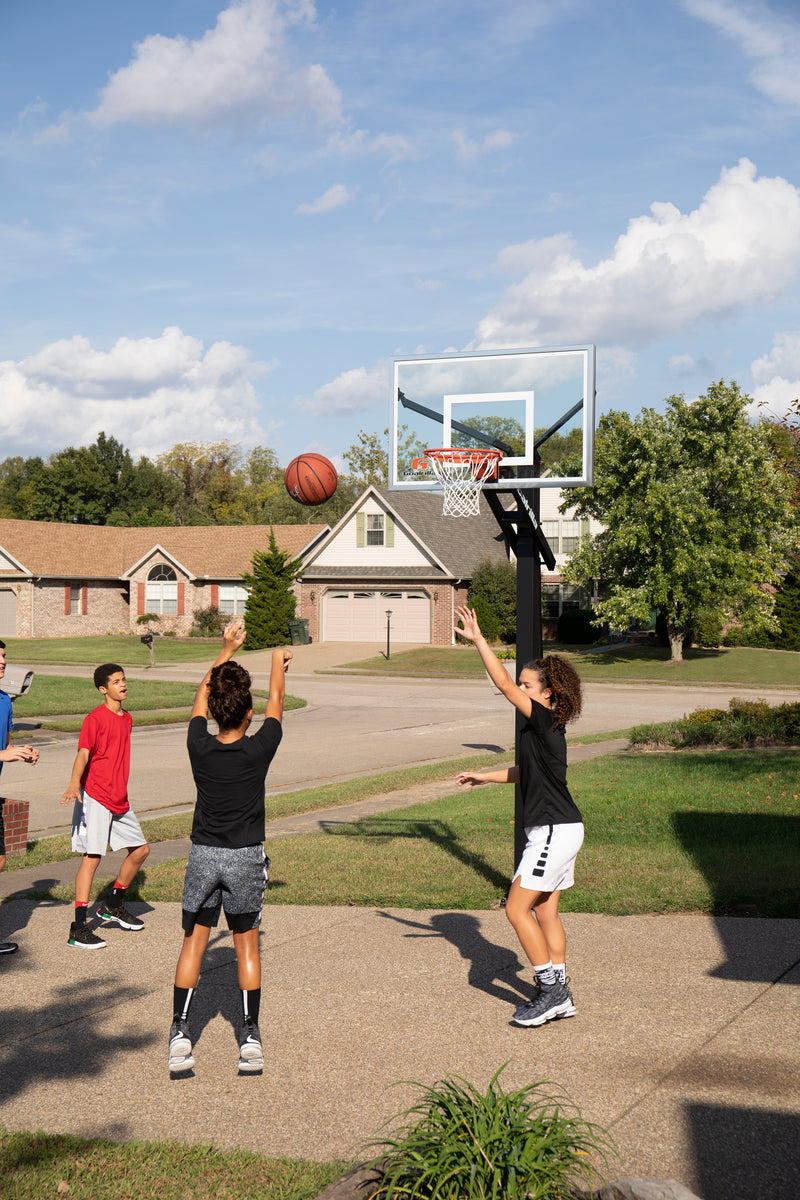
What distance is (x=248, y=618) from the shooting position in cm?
4919

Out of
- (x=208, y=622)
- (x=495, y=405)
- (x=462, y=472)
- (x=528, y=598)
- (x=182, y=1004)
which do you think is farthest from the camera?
(x=208, y=622)

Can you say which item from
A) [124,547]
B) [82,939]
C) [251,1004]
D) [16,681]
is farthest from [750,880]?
[124,547]

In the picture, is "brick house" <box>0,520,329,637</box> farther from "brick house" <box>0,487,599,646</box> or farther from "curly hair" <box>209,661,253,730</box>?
"curly hair" <box>209,661,253,730</box>

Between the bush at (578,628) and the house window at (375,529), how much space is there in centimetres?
980

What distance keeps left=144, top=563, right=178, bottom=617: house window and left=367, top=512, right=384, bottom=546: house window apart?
12759 millimetres

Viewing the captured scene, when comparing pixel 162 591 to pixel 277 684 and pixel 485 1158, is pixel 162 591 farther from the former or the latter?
pixel 485 1158

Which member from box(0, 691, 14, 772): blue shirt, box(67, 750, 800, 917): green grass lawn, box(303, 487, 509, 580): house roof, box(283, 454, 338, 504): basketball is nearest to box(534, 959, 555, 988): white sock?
box(67, 750, 800, 917): green grass lawn

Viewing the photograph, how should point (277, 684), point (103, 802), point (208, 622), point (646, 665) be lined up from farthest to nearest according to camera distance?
point (208, 622) < point (646, 665) < point (103, 802) < point (277, 684)

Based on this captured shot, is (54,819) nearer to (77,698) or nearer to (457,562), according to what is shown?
(77,698)

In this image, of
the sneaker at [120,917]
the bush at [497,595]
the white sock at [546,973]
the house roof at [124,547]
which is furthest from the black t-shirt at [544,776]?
the house roof at [124,547]

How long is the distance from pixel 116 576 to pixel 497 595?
78.3 ft

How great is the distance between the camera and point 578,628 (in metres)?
51.1

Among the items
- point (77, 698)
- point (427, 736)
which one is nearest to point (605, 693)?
point (427, 736)

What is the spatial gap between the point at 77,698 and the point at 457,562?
25668 millimetres
